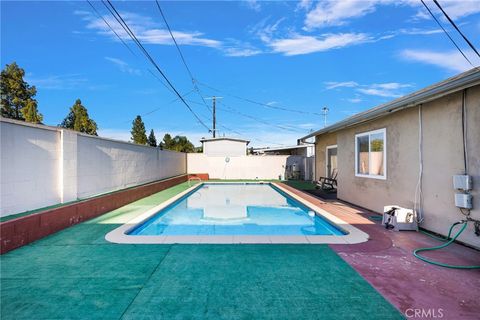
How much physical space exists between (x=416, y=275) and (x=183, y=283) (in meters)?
2.69

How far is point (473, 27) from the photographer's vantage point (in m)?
5.98

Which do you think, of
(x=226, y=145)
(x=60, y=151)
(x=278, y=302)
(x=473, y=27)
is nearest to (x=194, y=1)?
(x=60, y=151)

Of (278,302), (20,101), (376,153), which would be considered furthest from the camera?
(20,101)

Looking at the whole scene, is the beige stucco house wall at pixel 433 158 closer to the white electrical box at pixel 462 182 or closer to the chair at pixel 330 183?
the white electrical box at pixel 462 182

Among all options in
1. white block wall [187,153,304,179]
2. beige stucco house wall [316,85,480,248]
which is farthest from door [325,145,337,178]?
white block wall [187,153,304,179]

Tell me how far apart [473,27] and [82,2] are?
882 centimetres

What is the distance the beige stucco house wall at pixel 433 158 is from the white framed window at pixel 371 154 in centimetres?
14

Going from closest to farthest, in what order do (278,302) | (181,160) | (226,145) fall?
(278,302) → (181,160) → (226,145)

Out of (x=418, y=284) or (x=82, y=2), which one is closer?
(x=418, y=284)

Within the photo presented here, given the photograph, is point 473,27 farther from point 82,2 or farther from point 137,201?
point 137,201

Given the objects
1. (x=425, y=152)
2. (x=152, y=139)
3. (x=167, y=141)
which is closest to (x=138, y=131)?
(x=152, y=139)

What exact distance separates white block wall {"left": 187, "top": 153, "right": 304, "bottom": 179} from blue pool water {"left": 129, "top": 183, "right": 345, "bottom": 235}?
25.7 ft

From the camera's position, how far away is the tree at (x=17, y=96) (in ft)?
51.9

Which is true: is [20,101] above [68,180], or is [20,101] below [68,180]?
above
